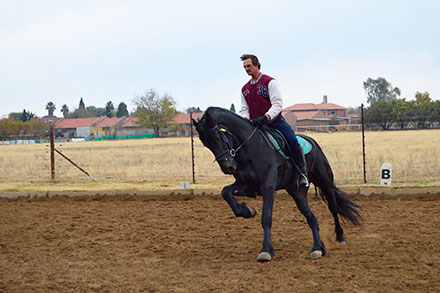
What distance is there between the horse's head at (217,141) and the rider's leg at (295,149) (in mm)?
1068

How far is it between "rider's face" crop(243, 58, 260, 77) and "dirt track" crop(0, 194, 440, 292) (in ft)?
8.85

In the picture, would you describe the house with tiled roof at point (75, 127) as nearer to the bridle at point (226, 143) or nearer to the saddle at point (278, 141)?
the saddle at point (278, 141)

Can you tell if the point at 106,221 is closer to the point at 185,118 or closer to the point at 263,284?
the point at 263,284

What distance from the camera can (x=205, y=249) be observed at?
7.39 metres

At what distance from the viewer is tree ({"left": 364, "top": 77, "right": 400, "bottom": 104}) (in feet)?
508

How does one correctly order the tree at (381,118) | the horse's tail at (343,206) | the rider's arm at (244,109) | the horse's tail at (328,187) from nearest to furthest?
the rider's arm at (244,109)
the horse's tail at (328,187)
the horse's tail at (343,206)
the tree at (381,118)

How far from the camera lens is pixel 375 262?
20.0 ft

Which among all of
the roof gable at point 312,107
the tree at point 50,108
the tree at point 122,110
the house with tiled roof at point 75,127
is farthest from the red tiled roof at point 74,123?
the roof gable at point 312,107

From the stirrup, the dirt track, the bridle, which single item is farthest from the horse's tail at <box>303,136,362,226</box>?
the bridle

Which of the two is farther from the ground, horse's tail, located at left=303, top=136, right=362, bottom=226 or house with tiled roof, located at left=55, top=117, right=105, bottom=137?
house with tiled roof, located at left=55, top=117, right=105, bottom=137

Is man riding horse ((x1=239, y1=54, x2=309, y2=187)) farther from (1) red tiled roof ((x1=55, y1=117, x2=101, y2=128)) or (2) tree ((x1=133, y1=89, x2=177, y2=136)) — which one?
(1) red tiled roof ((x1=55, y1=117, x2=101, y2=128))

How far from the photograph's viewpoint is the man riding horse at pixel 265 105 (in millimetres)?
6648

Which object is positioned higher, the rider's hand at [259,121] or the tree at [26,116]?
the tree at [26,116]

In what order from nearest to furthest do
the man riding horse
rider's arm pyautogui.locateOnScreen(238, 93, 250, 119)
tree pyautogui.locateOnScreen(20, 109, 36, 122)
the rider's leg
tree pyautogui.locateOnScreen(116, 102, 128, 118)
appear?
the man riding horse < the rider's leg < rider's arm pyautogui.locateOnScreen(238, 93, 250, 119) < tree pyautogui.locateOnScreen(20, 109, 36, 122) < tree pyautogui.locateOnScreen(116, 102, 128, 118)
